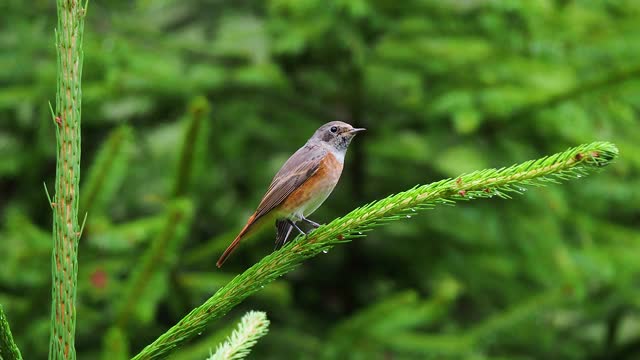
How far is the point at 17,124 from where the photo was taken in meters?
5.64

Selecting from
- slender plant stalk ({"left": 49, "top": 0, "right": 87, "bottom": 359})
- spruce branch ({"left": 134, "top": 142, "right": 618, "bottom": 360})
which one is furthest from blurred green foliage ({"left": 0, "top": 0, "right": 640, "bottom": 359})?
slender plant stalk ({"left": 49, "top": 0, "right": 87, "bottom": 359})

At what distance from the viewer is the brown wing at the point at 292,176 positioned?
9.16 ft

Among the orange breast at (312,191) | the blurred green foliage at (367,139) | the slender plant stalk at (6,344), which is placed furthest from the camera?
the blurred green foliage at (367,139)

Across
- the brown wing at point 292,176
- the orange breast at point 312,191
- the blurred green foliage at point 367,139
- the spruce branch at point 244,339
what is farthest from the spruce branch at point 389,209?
the blurred green foliage at point 367,139

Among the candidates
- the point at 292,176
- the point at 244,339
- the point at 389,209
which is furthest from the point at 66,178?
the point at 292,176

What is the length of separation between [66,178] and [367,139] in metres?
3.41

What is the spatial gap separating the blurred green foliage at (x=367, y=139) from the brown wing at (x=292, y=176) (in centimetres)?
128

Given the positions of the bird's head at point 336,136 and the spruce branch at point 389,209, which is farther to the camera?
the bird's head at point 336,136

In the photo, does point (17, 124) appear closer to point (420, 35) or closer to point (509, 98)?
point (420, 35)

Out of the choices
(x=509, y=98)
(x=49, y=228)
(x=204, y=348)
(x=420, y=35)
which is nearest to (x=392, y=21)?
(x=420, y=35)

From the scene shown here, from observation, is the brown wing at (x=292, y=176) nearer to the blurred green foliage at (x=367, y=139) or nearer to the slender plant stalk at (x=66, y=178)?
the slender plant stalk at (x=66, y=178)

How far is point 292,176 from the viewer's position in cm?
293

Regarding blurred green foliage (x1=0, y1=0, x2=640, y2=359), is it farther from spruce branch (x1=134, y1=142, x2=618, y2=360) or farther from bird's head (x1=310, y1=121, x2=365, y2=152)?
spruce branch (x1=134, y1=142, x2=618, y2=360)

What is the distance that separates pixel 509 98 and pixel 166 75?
202 centimetres
